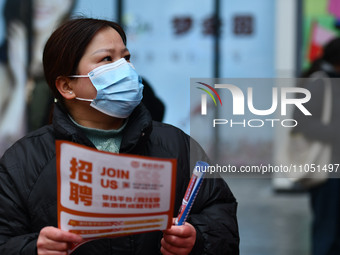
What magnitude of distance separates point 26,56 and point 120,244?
6749 mm

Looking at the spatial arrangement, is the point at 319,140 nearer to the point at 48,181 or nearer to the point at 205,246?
the point at 205,246

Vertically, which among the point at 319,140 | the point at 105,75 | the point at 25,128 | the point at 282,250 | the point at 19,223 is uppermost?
the point at 105,75

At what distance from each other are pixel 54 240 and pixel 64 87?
2.11 feet

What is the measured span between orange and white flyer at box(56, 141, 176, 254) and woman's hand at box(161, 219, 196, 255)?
105 mm

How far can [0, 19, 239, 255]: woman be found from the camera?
1978 mm

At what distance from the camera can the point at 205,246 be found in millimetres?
2033

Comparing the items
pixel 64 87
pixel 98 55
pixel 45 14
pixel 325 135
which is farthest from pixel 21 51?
pixel 98 55

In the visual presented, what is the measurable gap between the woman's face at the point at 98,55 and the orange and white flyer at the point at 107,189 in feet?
1.54

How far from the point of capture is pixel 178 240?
6.12ft

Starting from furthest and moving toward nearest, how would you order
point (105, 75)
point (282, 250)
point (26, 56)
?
point (26, 56) → point (282, 250) → point (105, 75)

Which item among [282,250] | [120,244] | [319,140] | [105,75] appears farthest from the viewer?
[282,250]

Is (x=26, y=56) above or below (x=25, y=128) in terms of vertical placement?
above

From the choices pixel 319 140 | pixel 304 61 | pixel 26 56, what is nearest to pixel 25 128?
pixel 26 56

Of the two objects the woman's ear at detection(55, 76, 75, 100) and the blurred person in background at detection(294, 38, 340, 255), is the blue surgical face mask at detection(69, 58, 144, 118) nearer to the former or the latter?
the woman's ear at detection(55, 76, 75, 100)
